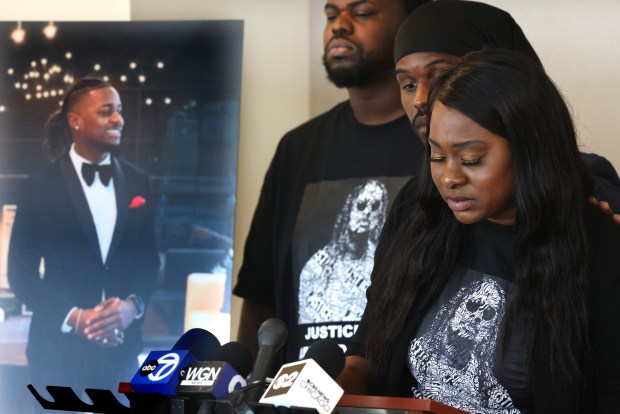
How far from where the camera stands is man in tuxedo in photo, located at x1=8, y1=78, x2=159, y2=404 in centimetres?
409

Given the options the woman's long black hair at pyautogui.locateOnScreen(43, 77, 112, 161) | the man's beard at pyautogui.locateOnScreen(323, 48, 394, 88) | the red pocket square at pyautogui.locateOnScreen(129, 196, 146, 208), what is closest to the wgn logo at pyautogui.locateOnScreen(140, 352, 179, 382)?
the man's beard at pyautogui.locateOnScreen(323, 48, 394, 88)

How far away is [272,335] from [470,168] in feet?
2.17

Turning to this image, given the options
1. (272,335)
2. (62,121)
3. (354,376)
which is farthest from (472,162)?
(62,121)

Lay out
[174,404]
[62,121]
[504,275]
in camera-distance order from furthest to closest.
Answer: [62,121] → [504,275] → [174,404]

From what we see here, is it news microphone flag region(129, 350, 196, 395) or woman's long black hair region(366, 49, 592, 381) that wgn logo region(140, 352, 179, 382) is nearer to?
news microphone flag region(129, 350, 196, 395)

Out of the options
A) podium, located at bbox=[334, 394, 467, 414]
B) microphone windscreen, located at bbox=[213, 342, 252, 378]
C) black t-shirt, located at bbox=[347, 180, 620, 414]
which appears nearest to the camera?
podium, located at bbox=[334, 394, 467, 414]

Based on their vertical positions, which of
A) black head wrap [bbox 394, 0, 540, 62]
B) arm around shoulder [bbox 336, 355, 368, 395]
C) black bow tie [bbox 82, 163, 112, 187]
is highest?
black head wrap [bbox 394, 0, 540, 62]

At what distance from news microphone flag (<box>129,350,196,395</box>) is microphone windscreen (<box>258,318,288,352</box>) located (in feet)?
0.42

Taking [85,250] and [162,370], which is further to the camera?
[85,250]

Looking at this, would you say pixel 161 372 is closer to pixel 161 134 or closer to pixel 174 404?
pixel 174 404

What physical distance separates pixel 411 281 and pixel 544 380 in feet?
1.29

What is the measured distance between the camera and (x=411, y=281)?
2.44m

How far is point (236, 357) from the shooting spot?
6.23 ft

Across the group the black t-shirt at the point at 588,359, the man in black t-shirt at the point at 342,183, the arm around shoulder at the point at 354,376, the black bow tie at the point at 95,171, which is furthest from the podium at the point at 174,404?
the black bow tie at the point at 95,171
